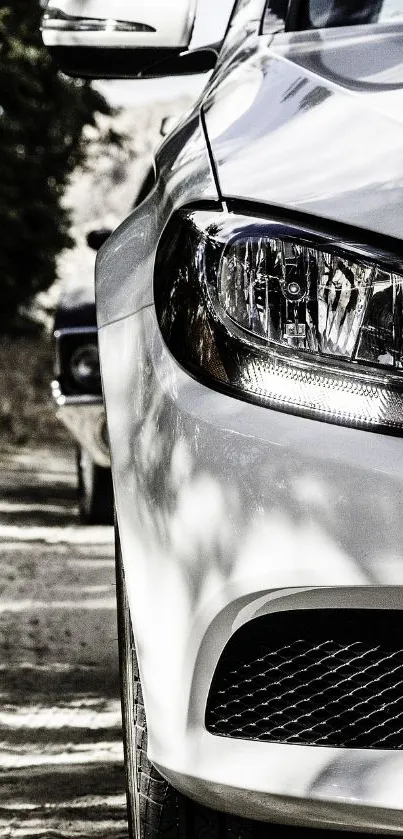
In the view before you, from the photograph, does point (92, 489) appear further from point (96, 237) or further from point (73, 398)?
point (96, 237)

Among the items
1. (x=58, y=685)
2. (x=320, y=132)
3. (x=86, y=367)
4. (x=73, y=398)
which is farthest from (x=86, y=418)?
(x=320, y=132)

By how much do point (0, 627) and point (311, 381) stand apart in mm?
2843

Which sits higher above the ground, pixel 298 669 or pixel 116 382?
pixel 116 382

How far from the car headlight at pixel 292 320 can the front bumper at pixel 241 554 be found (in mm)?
36

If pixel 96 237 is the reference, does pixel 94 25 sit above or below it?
above

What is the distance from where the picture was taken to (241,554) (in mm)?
1629

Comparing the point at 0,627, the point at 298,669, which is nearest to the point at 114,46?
the point at 298,669

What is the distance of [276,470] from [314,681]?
13.0 inches

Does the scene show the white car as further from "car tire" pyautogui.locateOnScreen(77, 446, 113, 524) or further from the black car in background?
"car tire" pyautogui.locateOnScreen(77, 446, 113, 524)

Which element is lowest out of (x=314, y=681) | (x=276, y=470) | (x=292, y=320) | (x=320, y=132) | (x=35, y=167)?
(x=314, y=681)

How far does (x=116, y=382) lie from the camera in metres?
1.89

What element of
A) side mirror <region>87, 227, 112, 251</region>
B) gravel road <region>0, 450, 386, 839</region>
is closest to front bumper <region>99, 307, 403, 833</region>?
gravel road <region>0, 450, 386, 839</region>

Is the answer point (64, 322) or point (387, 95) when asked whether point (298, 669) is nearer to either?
point (387, 95)

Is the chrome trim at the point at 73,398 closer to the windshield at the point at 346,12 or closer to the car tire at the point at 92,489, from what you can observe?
the car tire at the point at 92,489
